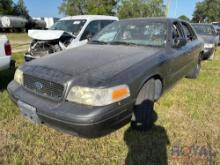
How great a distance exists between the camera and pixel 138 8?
51.8m

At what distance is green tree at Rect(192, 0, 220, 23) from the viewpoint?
56.7 meters

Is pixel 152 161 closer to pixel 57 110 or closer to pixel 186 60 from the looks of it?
pixel 57 110

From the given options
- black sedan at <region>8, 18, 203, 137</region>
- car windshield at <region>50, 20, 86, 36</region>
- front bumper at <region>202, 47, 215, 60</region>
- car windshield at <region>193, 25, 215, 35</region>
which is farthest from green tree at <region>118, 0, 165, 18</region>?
black sedan at <region>8, 18, 203, 137</region>

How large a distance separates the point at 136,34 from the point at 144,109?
59.5 inches

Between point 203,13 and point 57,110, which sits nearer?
point 57,110

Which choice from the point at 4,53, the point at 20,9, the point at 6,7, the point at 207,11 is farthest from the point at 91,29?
the point at 207,11

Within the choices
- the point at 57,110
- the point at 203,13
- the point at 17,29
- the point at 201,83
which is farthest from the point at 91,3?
the point at 57,110

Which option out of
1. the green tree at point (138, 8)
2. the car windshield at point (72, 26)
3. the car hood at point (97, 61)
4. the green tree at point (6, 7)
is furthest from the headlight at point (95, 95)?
the green tree at point (138, 8)

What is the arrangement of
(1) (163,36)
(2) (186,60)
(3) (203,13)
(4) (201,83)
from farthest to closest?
(3) (203,13) < (4) (201,83) < (2) (186,60) < (1) (163,36)

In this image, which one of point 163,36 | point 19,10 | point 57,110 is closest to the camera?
point 57,110

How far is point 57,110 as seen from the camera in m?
2.48

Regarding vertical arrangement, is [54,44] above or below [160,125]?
above

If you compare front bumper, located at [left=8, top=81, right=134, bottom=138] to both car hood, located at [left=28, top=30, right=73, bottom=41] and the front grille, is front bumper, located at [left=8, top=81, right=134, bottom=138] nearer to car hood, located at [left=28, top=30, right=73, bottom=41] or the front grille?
the front grille

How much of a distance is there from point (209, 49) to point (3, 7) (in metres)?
48.7
